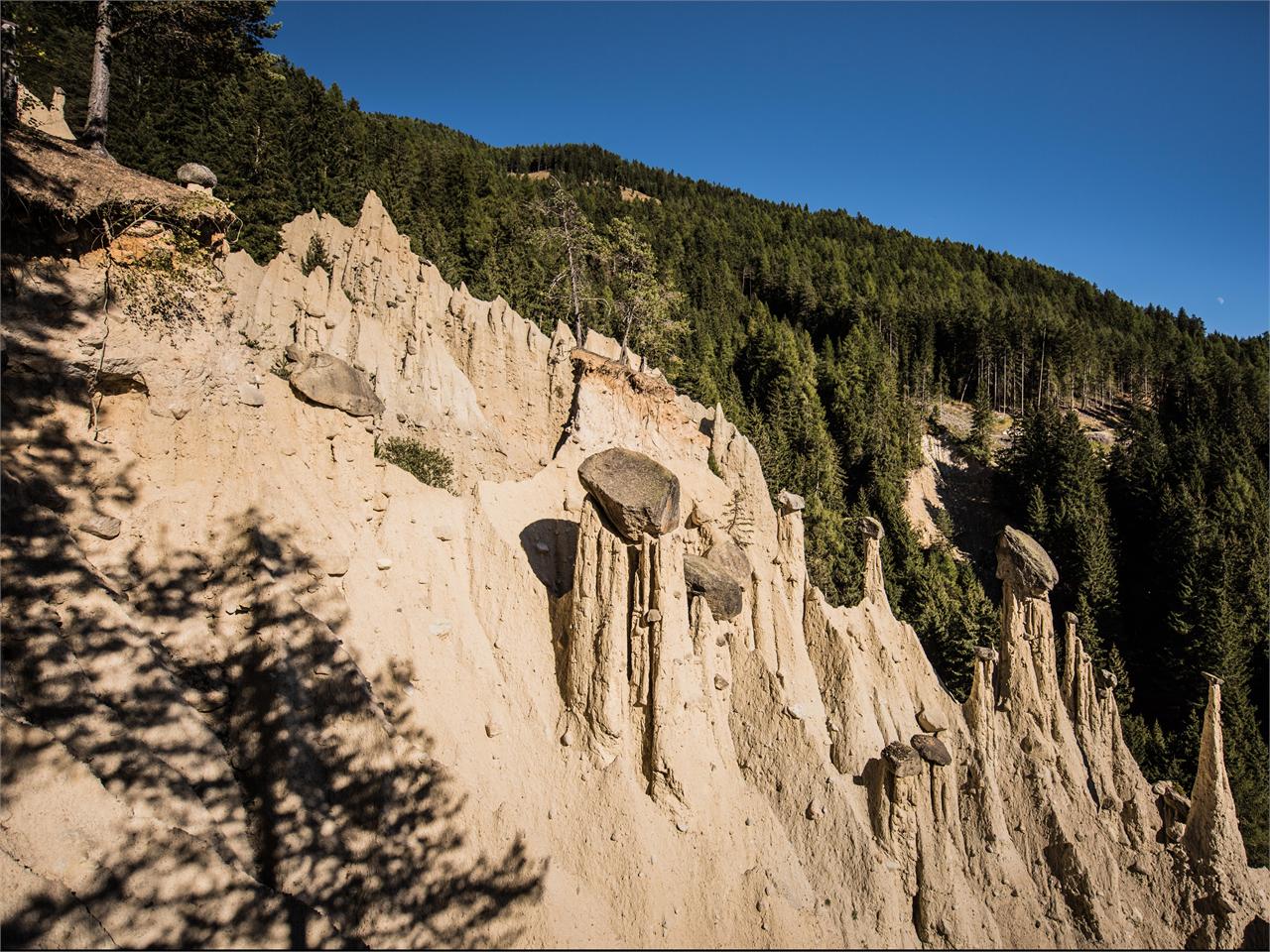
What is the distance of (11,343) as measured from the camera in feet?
21.4

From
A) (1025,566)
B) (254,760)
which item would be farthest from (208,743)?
(1025,566)

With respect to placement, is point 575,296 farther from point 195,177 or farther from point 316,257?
point 195,177

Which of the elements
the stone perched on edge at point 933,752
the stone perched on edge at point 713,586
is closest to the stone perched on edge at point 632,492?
the stone perched on edge at point 713,586

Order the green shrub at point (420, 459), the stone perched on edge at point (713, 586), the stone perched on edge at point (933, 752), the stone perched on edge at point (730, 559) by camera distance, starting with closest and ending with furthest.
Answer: the stone perched on edge at point (713, 586), the stone perched on edge at point (933, 752), the stone perched on edge at point (730, 559), the green shrub at point (420, 459)

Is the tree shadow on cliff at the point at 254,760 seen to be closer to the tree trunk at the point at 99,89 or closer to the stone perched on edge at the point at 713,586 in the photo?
the stone perched on edge at the point at 713,586

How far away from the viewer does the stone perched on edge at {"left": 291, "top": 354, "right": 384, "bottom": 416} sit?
966 centimetres

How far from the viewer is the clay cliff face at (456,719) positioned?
5.32 meters

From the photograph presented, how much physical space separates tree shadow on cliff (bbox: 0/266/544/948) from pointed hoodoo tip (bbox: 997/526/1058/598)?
16759mm

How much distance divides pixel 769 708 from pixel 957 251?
4670 inches

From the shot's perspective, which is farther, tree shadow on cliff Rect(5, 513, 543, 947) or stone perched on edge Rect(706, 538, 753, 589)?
stone perched on edge Rect(706, 538, 753, 589)

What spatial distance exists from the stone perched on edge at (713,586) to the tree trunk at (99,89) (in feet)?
41.8

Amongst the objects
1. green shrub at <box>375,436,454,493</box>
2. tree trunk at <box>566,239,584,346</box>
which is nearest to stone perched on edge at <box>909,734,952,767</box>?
green shrub at <box>375,436,454,493</box>

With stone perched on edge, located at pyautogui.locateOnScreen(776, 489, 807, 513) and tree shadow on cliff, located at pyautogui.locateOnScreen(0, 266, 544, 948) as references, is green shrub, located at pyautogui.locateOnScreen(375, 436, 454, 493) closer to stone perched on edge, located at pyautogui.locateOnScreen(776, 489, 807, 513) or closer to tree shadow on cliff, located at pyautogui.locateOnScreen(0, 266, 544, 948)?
tree shadow on cliff, located at pyautogui.locateOnScreen(0, 266, 544, 948)

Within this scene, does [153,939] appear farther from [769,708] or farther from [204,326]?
[769,708]
